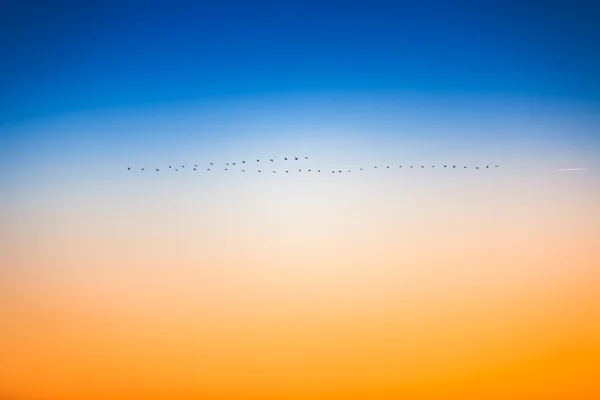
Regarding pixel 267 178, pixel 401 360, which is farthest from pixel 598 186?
pixel 267 178

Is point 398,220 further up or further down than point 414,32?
further down

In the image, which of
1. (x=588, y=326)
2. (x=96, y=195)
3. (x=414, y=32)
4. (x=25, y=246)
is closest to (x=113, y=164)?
(x=96, y=195)

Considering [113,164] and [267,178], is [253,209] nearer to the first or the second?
[267,178]

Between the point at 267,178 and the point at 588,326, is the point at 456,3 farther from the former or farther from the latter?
the point at 588,326

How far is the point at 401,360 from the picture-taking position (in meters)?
1.51

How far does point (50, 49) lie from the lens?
1.44m

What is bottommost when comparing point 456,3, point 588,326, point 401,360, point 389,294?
point 401,360

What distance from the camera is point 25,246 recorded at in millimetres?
1477

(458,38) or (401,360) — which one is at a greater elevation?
(458,38)

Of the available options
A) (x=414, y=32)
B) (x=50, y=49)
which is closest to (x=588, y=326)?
(x=414, y=32)

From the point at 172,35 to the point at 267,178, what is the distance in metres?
0.68

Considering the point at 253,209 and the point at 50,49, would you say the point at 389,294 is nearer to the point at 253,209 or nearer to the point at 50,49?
the point at 253,209

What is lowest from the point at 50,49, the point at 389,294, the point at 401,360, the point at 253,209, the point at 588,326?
the point at 401,360

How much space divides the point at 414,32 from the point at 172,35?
96 centimetres
